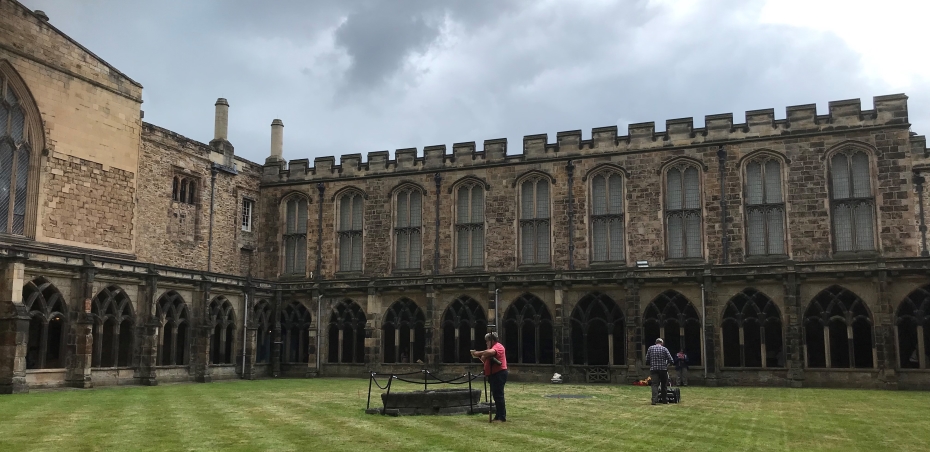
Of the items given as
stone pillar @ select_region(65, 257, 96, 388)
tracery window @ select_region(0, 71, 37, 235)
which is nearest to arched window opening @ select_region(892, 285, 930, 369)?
stone pillar @ select_region(65, 257, 96, 388)

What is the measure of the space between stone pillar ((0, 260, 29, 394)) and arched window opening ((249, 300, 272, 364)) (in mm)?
12256

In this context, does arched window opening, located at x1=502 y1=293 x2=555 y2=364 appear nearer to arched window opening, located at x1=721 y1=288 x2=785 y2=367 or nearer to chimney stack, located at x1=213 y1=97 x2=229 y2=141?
arched window opening, located at x1=721 y1=288 x2=785 y2=367

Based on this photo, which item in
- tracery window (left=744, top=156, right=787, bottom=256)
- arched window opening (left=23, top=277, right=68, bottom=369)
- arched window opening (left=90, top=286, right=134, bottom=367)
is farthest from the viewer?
tracery window (left=744, top=156, right=787, bottom=256)

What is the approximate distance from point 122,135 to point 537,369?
1929 centimetres

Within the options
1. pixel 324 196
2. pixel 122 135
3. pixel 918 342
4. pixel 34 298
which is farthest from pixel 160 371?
pixel 918 342

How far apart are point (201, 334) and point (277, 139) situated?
45.3 ft

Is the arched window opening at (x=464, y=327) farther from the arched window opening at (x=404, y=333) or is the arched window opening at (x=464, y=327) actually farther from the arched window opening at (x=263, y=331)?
the arched window opening at (x=263, y=331)

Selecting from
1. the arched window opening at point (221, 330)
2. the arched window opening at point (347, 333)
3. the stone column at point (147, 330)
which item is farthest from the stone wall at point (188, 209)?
the arched window opening at point (347, 333)

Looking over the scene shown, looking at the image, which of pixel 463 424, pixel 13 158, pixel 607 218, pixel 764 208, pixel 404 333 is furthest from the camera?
pixel 404 333

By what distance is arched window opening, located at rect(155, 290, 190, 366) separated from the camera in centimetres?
2995

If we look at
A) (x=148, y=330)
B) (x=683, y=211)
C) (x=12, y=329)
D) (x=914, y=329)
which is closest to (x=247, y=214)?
(x=148, y=330)

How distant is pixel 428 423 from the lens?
47.8 ft

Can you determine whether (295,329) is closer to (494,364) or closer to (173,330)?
(173,330)

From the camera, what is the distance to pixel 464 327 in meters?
34.2
